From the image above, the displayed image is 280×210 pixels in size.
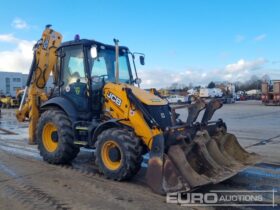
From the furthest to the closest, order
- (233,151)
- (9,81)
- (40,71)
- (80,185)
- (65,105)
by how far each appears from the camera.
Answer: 1. (9,81)
2. (40,71)
3. (65,105)
4. (233,151)
5. (80,185)

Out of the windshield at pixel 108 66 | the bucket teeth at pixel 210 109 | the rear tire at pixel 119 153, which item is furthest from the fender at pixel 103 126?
the bucket teeth at pixel 210 109

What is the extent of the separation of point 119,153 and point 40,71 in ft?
14.8

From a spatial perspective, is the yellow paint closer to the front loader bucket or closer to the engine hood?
the engine hood

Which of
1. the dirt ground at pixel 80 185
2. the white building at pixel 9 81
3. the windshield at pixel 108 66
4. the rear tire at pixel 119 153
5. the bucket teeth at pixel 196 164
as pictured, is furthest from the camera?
the white building at pixel 9 81

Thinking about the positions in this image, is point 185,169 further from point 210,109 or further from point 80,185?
point 210,109

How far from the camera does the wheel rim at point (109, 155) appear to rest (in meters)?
6.63

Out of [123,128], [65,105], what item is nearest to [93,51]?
[65,105]

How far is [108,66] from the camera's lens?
26.8 ft

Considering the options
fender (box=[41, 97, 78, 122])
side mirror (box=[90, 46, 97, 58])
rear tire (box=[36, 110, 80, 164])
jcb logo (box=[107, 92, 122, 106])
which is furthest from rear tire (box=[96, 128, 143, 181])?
side mirror (box=[90, 46, 97, 58])

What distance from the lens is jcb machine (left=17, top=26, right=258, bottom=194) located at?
19.3ft

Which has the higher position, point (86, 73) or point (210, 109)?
point (86, 73)

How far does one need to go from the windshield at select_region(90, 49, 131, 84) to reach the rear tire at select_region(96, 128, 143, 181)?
172cm

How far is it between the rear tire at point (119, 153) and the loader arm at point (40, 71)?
357 centimetres

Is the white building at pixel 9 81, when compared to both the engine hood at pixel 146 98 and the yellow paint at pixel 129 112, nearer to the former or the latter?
the yellow paint at pixel 129 112
